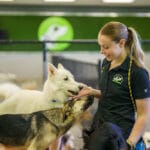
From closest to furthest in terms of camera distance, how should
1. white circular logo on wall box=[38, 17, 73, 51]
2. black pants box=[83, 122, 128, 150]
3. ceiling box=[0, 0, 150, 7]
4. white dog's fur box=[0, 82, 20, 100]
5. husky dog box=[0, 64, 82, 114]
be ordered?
black pants box=[83, 122, 128, 150]
husky dog box=[0, 64, 82, 114]
white dog's fur box=[0, 82, 20, 100]
white circular logo on wall box=[38, 17, 73, 51]
ceiling box=[0, 0, 150, 7]

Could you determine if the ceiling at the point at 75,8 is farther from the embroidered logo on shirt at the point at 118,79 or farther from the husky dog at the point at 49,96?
the embroidered logo on shirt at the point at 118,79

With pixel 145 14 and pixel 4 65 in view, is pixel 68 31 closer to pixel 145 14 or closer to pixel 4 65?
pixel 145 14

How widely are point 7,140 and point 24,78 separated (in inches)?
65.2

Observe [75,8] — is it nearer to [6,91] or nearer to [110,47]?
[6,91]

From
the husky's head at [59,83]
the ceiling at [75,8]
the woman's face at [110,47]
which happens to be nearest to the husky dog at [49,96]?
the husky's head at [59,83]

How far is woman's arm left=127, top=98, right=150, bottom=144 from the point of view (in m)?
2.04

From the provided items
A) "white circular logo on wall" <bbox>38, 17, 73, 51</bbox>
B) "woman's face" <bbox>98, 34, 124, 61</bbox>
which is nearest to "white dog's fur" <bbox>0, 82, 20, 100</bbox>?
"woman's face" <bbox>98, 34, 124, 61</bbox>

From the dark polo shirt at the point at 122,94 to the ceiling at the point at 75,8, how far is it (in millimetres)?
7822

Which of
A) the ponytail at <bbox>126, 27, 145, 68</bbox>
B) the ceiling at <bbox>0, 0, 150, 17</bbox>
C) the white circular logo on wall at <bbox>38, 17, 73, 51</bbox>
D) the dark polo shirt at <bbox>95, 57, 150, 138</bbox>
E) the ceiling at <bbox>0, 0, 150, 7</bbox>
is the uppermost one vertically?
the ponytail at <bbox>126, 27, 145, 68</bbox>

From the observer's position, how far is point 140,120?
206 centimetres

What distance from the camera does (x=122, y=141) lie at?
2.00 meters

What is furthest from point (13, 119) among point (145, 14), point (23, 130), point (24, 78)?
point (145, 14)

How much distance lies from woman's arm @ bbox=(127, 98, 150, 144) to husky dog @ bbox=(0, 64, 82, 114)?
0.66 meters

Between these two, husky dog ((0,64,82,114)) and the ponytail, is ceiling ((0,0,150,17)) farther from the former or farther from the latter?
the ponytail
